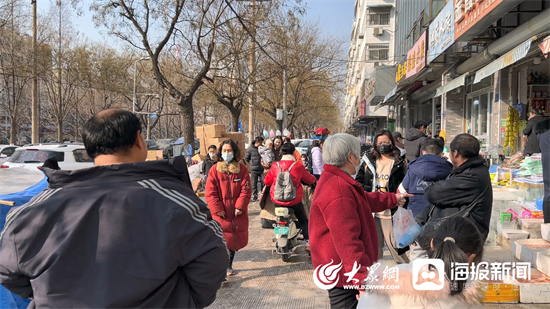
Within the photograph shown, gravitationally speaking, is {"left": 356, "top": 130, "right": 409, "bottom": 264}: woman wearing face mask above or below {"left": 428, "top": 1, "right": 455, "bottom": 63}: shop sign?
below

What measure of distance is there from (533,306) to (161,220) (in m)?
4.16

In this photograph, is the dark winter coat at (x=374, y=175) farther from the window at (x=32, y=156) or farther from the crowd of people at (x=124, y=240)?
the window at (x=32, y=156)

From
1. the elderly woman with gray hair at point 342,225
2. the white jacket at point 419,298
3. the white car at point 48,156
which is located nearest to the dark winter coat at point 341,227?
the elderly woman with gray hair at point 342,225

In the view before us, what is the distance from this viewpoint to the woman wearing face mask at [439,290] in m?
1.86

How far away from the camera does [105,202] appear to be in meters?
1.56

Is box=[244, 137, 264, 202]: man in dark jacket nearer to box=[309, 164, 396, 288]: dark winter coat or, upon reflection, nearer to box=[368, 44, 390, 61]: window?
box=[309, 164, 396, 288]: dark winter coat

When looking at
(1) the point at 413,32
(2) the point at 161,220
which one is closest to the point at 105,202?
(2) the point at 161,220

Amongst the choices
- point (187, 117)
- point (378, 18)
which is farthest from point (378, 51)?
point (187, 117)

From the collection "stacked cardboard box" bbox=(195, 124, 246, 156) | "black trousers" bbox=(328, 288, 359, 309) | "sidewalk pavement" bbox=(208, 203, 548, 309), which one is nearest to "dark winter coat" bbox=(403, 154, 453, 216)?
"sidewalk pavement" bbox=(208, 203, 548, 309)

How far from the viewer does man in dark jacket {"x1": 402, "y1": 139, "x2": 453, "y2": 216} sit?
398 cm

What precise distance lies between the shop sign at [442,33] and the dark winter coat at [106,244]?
354 inches

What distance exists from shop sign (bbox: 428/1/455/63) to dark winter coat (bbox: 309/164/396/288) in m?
7.70

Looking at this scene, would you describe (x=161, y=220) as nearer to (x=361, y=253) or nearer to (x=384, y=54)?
(x=361, y=253)

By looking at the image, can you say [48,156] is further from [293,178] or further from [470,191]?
[470,191]
